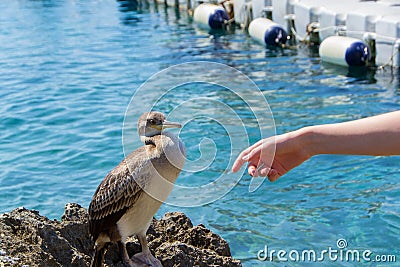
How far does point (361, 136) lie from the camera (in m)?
2.00

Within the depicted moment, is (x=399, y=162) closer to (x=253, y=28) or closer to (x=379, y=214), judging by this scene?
(x=379, y=214)

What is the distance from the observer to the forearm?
1946 millimetres

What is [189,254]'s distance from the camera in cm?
434

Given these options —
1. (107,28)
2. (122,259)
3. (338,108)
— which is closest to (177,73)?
(338,108)

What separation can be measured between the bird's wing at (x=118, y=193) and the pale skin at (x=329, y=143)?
210 centimetres

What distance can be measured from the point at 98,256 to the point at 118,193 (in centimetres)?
44

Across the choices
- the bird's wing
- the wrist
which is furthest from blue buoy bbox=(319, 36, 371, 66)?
the wrist

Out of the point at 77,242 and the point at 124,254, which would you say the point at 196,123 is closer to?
the point at 77,242

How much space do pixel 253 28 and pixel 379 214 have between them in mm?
11339

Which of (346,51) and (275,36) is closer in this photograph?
(346,51)

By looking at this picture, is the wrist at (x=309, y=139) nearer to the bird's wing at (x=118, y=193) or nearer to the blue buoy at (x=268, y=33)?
the bird's wing at (x=118, y=193)

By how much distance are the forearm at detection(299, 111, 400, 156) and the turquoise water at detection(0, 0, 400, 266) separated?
4534mm

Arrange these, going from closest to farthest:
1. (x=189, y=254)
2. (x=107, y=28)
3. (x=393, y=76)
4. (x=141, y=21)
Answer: (x=189, y=254)
(x=393, y=76)
(x=107, y=28)
(x=141, y=21)

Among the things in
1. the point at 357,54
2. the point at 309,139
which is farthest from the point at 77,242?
the point at 357,54
